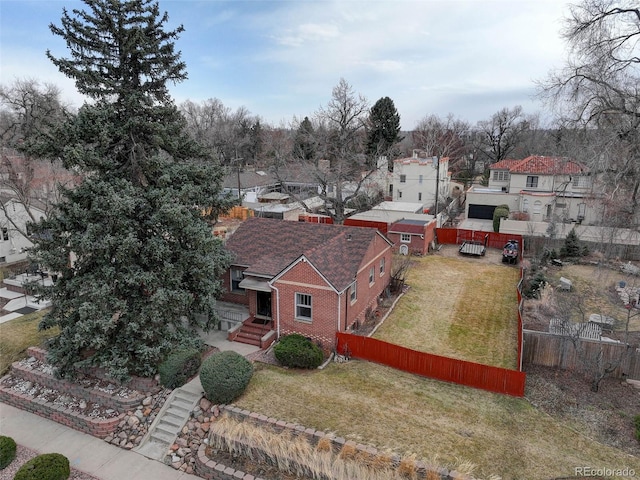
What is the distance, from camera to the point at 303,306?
17391mm

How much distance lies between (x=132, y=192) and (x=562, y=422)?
Answer: 53.2 feet

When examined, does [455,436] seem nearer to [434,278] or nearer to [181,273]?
[181,273]

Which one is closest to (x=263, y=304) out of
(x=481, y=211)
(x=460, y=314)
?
(x=460, y=314)

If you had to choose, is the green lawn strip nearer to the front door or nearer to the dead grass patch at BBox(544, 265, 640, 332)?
A: the front door

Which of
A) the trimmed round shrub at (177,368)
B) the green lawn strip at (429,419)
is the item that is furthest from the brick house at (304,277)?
the trimmed round shrub at (177,368)

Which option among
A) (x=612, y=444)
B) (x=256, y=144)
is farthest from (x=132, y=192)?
(x=256, y=144)

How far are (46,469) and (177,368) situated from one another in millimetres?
4455

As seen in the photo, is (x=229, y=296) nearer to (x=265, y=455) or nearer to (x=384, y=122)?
(x=265, y=455)

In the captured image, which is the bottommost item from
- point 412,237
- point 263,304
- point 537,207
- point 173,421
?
point 173,421

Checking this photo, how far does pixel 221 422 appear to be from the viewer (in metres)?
12.6

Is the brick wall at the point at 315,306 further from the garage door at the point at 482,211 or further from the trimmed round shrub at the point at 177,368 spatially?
the garage door at the point at 482,211

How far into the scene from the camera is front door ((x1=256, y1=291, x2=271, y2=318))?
62.4 feet

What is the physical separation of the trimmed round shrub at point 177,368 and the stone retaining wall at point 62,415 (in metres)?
1.79

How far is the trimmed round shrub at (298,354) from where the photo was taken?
15562 mm
